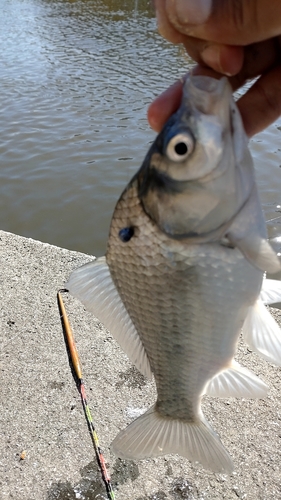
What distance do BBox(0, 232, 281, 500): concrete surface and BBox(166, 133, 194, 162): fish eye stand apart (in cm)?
192

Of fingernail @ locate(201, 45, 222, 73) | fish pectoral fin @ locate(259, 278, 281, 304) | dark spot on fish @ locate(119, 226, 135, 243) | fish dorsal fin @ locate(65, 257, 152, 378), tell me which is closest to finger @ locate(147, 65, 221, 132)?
fingernail @ locate(201, 45, 222, 73)

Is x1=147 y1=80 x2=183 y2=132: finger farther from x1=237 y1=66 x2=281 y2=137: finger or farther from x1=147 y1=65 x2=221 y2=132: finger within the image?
x1=237 y1=66 x2=281 y2=137: finger

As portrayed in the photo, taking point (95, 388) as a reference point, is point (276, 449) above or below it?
above

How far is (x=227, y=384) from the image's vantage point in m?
1.87

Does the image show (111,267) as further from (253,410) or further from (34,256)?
(34,256)

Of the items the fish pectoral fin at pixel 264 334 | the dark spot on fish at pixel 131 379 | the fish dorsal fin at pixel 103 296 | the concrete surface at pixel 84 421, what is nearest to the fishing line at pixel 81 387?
the concrete surface at pixel 84 421

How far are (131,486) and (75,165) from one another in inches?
243

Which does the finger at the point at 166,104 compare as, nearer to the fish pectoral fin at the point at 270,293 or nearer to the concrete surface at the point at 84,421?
the fish pectoral fin at the point at 270,293

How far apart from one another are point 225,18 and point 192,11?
0.42 ft

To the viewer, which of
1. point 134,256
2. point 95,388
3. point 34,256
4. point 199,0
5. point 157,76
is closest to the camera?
point 199,0

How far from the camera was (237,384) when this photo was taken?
1843 mm

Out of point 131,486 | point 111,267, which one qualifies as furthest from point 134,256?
point 131,486

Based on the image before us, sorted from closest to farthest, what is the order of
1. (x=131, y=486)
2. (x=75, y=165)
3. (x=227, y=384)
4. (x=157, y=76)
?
(x=227, y=384) → (x=131, y=486) → (x=75, y=165) → (x=157, y=76)

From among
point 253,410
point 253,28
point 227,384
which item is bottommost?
point 253,410
